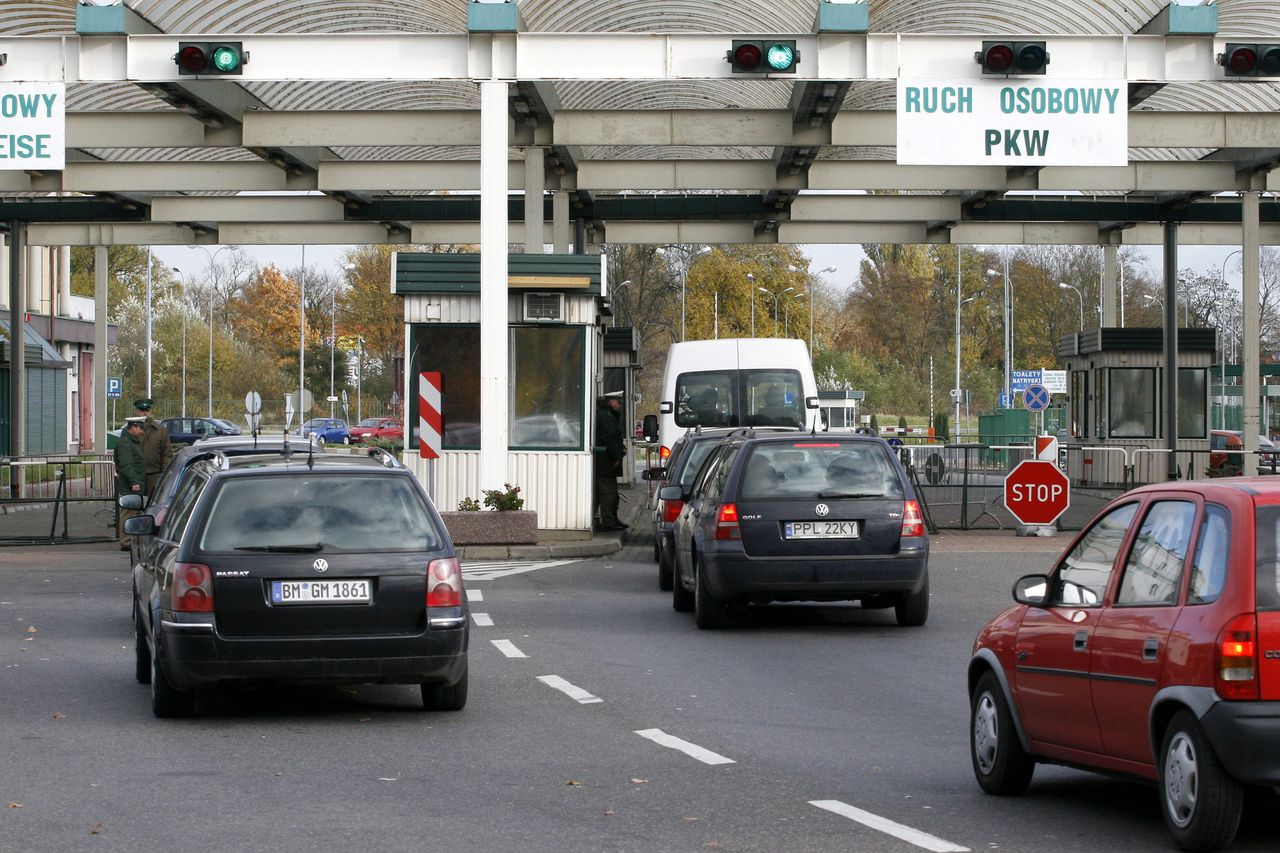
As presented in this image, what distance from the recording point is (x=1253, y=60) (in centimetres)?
2302

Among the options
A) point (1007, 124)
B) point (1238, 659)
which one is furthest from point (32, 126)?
point (1238, 659)

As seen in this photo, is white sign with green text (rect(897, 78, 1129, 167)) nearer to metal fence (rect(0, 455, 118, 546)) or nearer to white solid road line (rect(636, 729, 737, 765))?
metal fence (rect(0, 455, 118, 546))

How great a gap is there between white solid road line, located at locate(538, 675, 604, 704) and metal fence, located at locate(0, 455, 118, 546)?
57.3ft

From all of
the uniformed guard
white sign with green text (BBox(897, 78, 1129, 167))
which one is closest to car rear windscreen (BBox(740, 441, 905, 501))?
white sign with green text (BBox(897, 78, 1129, 167))

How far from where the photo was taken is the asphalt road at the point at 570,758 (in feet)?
23.1

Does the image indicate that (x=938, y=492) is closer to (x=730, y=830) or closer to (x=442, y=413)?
(x=442, y=413)

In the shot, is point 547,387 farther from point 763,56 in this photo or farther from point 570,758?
point 570,758

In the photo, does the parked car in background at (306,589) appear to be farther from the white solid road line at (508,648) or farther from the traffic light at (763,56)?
the traffic light at (763,56)

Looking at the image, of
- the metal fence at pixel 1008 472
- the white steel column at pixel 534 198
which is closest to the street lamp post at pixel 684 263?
the metal fence at pixel 1008 472

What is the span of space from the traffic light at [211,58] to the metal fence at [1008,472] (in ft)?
33.9

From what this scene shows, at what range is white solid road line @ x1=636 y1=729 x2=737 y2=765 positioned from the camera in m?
8.81

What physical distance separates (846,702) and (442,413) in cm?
1459

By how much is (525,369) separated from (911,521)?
1096 centimetres

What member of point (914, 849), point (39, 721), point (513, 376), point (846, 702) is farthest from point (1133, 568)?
point (513, 376)
